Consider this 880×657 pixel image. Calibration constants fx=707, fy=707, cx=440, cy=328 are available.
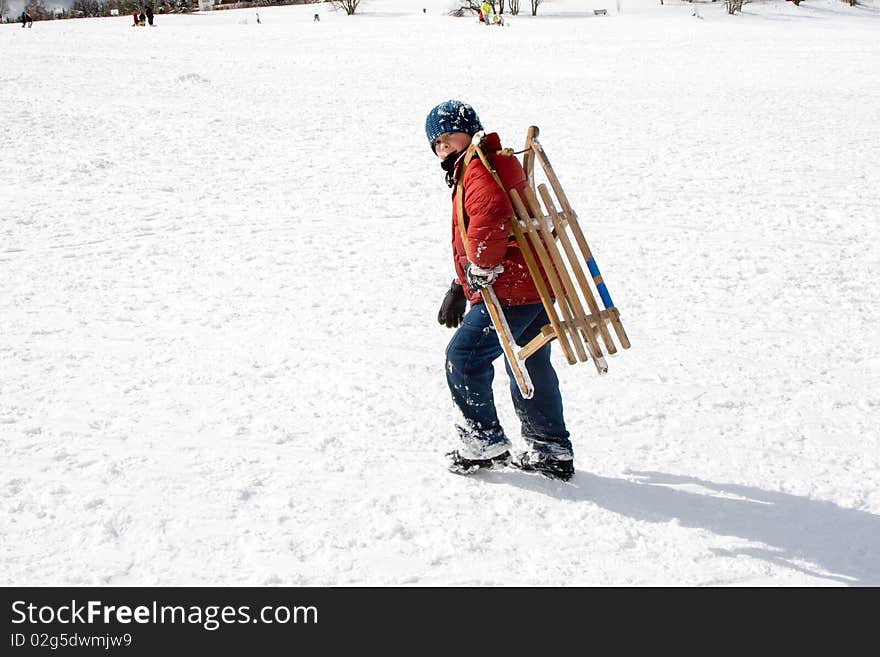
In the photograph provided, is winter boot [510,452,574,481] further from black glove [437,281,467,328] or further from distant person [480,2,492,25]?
distant person [480,2,492,25]

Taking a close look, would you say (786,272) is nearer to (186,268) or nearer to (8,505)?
(186,268)

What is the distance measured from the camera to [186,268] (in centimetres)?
709

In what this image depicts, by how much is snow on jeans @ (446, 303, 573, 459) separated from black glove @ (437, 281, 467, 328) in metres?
0.18

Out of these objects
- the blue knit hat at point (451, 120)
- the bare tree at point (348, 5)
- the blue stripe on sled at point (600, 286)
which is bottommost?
the blue stripe on sled at point (600, 286)

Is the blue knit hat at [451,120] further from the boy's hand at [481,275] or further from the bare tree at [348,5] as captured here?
the bare tree at [348,5]

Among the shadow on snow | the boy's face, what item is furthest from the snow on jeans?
the boy's face

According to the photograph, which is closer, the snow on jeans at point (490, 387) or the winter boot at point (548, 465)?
the snow on jeans at point (490, 387)

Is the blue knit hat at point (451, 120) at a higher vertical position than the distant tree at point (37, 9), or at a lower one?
lower

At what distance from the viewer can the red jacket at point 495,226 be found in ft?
10.7

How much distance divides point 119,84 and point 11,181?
8.97 metres

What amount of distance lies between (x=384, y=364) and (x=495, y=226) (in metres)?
2.27

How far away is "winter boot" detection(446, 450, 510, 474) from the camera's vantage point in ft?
12.7

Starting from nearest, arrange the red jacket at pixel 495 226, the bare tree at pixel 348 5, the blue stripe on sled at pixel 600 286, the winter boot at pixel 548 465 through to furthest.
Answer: the red jacket at pixel 495 226, the blue stripe on sled at pixel 600 286, the winter boot at pixel 548 465, the bare tree at pixel 348 5

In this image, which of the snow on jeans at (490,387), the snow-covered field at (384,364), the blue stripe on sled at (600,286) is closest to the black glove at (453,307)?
the snow on jeans at (490,387)
